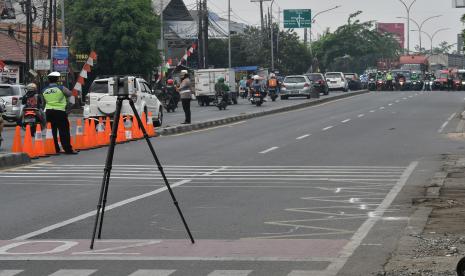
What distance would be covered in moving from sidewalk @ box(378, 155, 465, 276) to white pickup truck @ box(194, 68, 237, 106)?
45680mm

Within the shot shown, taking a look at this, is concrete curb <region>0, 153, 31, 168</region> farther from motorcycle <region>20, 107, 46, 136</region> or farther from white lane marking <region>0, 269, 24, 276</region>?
white lane marking <region>0, 269, 24, 276</region>

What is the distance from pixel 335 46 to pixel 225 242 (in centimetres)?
12513

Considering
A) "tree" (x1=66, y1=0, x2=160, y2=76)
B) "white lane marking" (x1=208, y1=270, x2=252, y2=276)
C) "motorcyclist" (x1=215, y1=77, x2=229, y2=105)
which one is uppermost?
"tree" (x1=66, y1=0, x2=160, y2=76)

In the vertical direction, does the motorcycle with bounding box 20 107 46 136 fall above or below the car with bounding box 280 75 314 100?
above

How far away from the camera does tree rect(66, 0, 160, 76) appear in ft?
197

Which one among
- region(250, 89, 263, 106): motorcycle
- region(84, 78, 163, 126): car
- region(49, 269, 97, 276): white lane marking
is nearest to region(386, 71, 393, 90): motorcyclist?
region(250, 89, 263, 106): motorcycle

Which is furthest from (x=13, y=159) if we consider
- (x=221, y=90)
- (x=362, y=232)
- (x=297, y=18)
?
(x=297, y=18)

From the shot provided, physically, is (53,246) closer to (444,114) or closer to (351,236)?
(351,236)

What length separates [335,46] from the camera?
440 ft

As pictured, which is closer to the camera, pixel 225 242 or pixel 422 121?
pixel 225 242

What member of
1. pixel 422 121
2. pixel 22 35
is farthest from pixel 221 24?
pixel 422 121

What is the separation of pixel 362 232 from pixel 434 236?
87 cm

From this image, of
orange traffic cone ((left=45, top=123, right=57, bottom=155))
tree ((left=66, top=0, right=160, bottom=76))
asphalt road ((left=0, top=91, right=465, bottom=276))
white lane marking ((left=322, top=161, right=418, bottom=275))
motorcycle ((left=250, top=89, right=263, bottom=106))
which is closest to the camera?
white lane marking ((left=322, top=161, right=418, bottom=275))

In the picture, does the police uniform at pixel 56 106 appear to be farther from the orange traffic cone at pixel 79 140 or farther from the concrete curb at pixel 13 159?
the orange traffic cone at pixel 79 140
